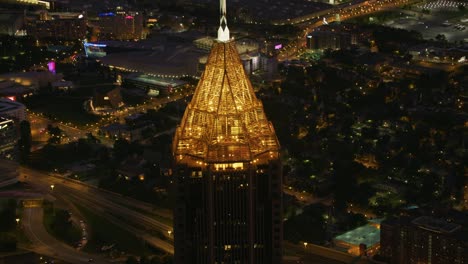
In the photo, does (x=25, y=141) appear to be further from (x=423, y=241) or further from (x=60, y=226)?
(x=423, y=241)

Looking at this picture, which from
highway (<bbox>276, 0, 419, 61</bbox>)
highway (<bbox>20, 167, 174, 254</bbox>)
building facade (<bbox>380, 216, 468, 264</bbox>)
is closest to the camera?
building facade (<bbox>380, 216, 468, 264</bbox>)

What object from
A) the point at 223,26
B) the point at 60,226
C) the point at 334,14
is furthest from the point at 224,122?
the point at 334,14

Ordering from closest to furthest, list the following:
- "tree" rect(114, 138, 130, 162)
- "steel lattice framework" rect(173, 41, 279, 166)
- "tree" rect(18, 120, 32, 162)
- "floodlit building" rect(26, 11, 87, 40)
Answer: "steel lattice framework" rect(173, 41, 279, 166)
"tree" rect(18, 120, 32, 162)
"tree" rect(114, 138, 130, 162)
"floodlit building" rect(26, 11, 87, 40)

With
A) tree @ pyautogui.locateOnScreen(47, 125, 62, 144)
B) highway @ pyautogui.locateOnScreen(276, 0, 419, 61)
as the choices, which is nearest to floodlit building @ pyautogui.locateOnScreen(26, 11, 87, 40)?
highway @ pyautogui.locateOnScreen(276, 0, 419, 61)

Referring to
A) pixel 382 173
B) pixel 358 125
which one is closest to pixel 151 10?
pixel 358 125

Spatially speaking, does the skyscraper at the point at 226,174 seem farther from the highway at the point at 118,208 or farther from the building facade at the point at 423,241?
the highway at the point at 118,208

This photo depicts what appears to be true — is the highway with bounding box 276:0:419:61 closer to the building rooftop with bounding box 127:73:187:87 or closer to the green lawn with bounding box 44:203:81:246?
the building rooftop with bounding box 127:73:187:87

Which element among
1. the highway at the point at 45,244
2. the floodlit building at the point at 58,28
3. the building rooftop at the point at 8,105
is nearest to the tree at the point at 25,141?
the building rooftop at the point at 8,105
